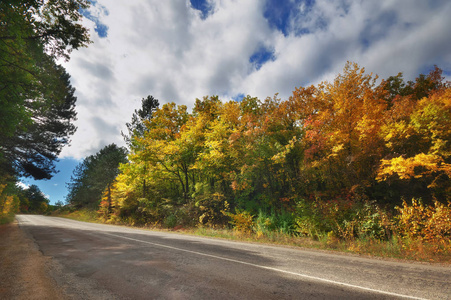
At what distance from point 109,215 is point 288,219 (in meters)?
26.8

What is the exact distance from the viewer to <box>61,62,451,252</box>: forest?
9258 mm

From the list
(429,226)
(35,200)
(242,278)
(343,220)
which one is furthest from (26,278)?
(35,200)

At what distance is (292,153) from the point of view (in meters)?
13.9

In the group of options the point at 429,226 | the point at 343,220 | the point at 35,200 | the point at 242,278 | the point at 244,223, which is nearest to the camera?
the point at 242,278

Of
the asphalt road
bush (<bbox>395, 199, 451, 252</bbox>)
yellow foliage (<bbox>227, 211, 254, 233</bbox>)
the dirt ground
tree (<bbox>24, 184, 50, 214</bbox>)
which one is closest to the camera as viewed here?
the asphalt road

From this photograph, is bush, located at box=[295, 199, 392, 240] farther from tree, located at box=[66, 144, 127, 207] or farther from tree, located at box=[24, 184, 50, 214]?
tree, located at box=[24, 184, 50, 214]

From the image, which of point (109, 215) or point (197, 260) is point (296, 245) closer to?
point (197, 260)

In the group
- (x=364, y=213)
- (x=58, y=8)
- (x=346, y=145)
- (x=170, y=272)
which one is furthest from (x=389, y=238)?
(x=58, y=8)

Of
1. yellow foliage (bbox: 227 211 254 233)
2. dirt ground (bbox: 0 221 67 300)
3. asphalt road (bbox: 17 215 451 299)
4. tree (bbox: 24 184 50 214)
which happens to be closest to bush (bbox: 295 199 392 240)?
yellow foliage (bbox: 227 211 254 233)

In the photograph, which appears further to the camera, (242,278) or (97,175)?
(97,175)

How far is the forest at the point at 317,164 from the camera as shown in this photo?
9.26m

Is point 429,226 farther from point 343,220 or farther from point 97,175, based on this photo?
point 97,175

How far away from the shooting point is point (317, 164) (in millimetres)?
12086

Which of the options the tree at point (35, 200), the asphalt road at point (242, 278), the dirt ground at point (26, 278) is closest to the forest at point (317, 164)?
the asphalt road at point (242, 278)
